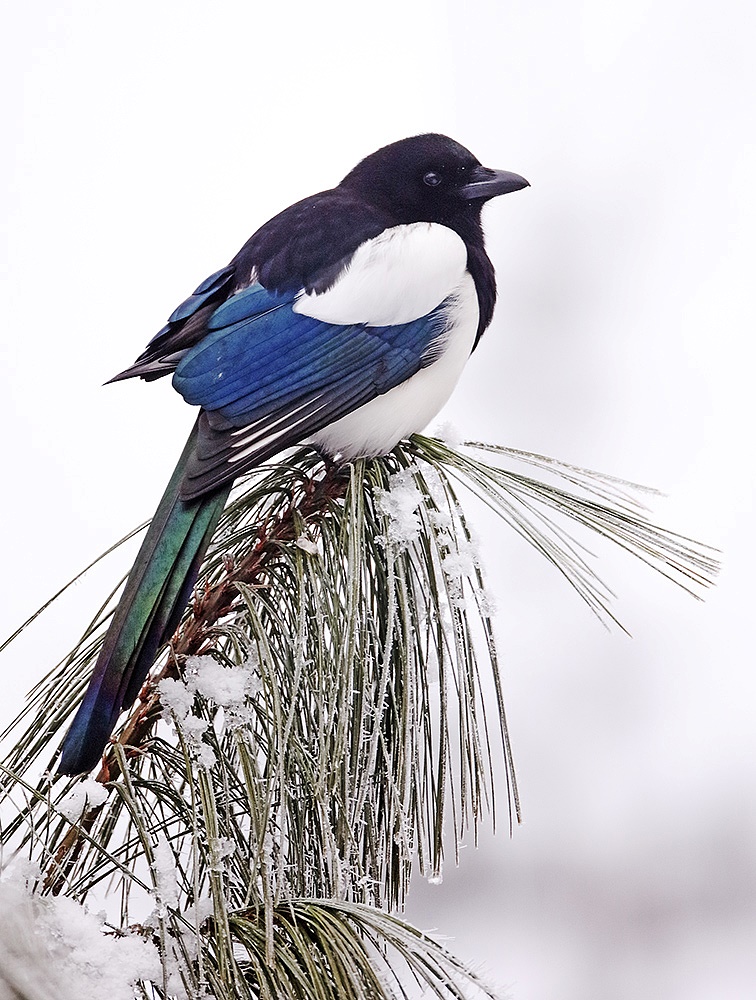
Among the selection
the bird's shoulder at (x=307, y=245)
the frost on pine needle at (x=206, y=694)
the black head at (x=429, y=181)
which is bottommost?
the frost on pine needle at (x=206, y=694)

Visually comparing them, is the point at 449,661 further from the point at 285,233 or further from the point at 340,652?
the point at 285,233

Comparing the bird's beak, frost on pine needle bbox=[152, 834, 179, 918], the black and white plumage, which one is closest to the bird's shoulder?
the black and white plumage

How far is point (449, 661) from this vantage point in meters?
0.83

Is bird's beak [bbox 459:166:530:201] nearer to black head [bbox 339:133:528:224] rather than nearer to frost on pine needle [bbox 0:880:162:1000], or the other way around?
black head [bbox 339:133:528:224]

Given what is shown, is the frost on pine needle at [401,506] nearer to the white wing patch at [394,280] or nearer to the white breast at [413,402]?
the white breast at [413,402]

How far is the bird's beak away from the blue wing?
0.18m

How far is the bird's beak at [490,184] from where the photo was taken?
1.27m

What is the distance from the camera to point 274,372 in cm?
102

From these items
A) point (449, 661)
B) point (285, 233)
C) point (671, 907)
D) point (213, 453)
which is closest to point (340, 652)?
point (449, 661)

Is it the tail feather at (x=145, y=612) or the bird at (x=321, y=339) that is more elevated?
the bird at (x=321, y=339)

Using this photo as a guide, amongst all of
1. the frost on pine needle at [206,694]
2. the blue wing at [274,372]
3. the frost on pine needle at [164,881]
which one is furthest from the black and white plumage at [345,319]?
the frost on pine needle at [164,881]

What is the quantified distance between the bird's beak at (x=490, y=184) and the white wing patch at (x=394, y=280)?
3.5 inches

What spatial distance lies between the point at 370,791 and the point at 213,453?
28 centimetres

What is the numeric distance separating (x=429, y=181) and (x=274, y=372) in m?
0.38
